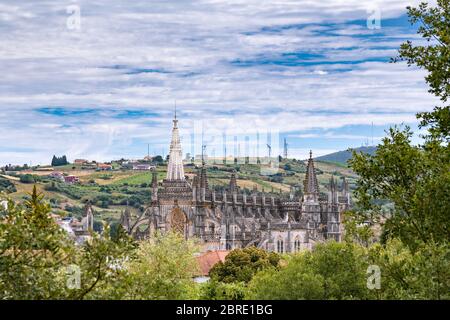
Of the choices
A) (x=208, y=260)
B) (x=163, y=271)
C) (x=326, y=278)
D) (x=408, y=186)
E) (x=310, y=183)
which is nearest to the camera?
(x=408, y=186)

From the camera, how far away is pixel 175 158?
174m

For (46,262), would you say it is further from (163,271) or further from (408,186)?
(163,271)

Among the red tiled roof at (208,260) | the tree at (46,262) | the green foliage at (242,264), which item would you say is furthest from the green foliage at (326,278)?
the red tiled roof at (208,260)

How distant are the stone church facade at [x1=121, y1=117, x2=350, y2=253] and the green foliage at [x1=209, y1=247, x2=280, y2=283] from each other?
30007mm

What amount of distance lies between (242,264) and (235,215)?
166ft

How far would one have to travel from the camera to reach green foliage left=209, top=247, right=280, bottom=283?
105m

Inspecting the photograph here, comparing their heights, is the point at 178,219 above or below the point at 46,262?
above

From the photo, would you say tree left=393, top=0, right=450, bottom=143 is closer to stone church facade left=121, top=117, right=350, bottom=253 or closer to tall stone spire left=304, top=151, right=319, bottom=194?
stone church facade left=121, top=117, right=350, bottom=253

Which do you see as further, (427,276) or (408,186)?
(408,186)

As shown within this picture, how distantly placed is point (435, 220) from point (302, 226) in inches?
4782

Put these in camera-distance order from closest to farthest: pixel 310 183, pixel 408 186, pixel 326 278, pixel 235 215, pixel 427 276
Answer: pixel 427 276 → pixel 408 186 → pixel 326 278 → pixel 235 215 → pixel 310 183

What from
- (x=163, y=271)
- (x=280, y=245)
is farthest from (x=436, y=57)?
(x=280, y=245)

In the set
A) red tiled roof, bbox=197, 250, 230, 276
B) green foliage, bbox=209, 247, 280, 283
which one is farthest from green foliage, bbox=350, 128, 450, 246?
red tiled roof, bbox=197, 250, 230, 276
